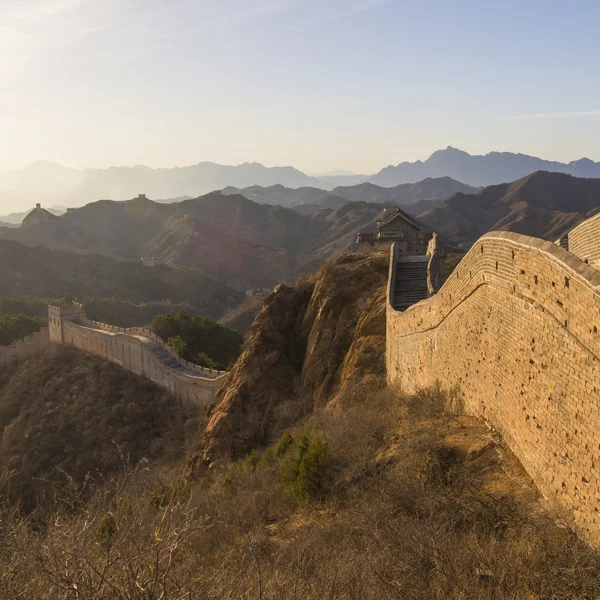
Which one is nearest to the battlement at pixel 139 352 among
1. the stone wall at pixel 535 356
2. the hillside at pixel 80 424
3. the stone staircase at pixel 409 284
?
the hillside at pixel 80 424

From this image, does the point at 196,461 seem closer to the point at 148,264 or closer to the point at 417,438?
the point at 417,438

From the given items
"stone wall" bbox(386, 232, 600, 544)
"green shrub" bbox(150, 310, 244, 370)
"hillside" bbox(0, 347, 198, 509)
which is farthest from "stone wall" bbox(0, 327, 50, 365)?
"stone wall" bbox(386, 232, 600, 544)

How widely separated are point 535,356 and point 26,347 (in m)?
32.7

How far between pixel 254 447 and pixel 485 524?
9.27 meters

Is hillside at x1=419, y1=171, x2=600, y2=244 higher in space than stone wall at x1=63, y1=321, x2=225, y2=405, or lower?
higher

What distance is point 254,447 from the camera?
14133mm

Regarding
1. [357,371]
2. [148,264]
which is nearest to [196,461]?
[357,371]

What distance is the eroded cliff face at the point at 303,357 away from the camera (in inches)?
562

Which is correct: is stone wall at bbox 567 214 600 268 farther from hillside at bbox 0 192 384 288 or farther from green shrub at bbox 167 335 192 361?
hillside at bbox 0 192 384 288

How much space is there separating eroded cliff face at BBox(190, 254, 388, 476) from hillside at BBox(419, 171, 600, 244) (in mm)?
72925

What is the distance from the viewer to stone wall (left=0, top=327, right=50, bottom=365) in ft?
105

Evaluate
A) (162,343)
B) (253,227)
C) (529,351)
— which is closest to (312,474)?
(529,351)

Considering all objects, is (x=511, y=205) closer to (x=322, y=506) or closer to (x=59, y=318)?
(x=59, y=318)

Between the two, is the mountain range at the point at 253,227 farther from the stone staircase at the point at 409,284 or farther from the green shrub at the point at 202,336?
Result: the stone staircase at the point at 409,284
